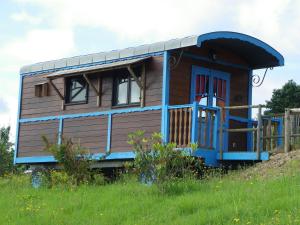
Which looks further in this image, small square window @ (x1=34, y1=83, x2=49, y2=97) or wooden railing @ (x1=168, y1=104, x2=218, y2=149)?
small square window @ (x1=34, y1=83, x2=49, y2=97)

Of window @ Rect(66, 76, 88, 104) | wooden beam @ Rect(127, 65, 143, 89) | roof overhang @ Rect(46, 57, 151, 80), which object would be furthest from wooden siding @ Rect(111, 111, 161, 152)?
window @ Rect(66, 76, 88, 104)

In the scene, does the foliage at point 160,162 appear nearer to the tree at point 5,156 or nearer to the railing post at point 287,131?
the railing post at point 287,131

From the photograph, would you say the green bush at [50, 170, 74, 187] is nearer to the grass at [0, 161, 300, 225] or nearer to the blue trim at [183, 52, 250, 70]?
the grass at [0, 161, 300, 225]

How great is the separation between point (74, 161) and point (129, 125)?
6.01 ft

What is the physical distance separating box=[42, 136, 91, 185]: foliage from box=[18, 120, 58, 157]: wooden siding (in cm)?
282

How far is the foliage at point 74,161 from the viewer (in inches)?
596

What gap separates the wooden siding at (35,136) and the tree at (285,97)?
15298 mm

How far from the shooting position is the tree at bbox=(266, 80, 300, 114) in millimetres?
31336

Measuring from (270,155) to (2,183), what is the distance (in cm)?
827

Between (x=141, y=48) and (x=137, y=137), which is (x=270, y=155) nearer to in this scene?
(x=137, y=137)

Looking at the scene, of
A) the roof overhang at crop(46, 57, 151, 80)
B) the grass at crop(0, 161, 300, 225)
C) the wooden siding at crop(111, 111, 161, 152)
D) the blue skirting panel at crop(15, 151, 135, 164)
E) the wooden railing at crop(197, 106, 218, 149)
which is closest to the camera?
the grass at crop(0, 161, 300, 225)

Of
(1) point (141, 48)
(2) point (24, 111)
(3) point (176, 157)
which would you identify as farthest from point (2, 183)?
(3) point (176, 157)

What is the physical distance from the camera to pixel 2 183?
1900 centimetres

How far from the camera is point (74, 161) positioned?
50.1 feet
